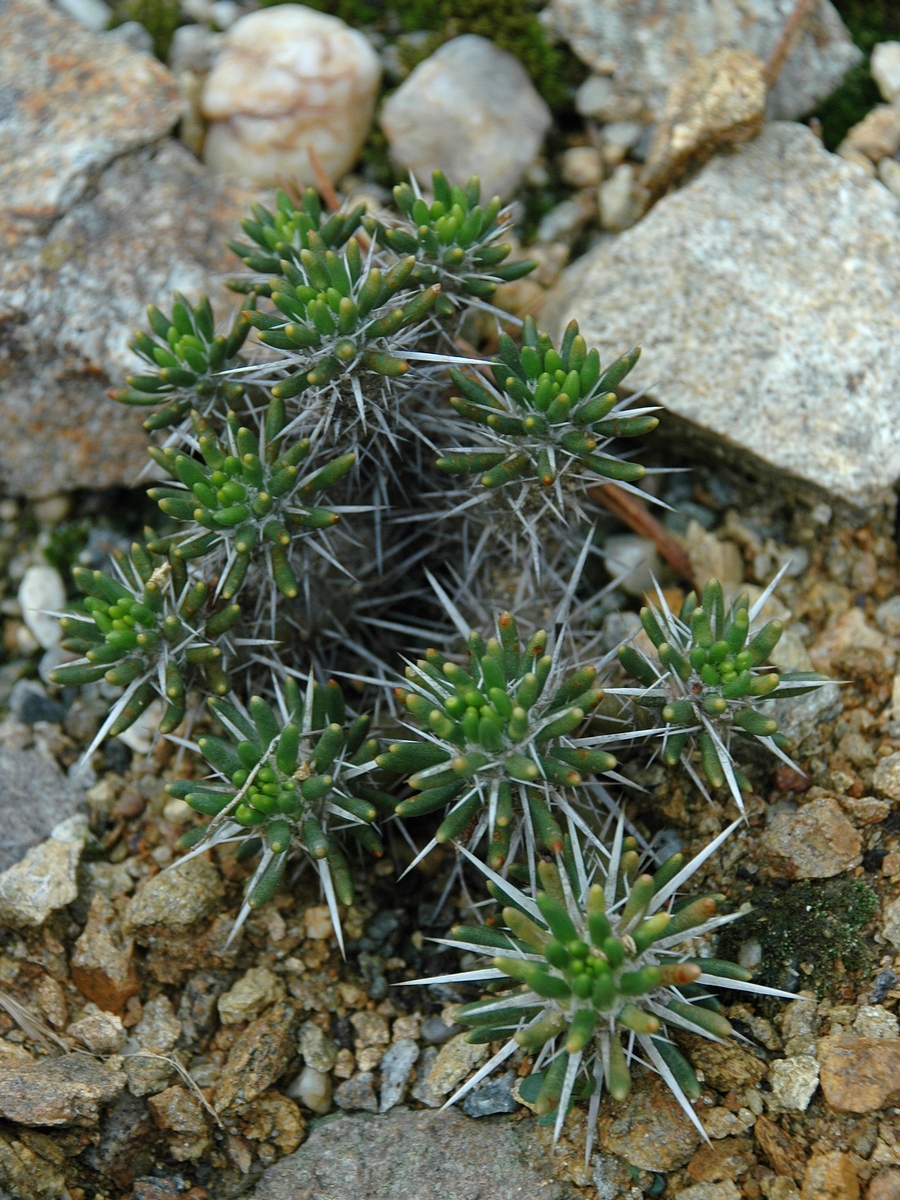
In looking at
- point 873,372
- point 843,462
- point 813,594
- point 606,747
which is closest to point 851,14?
point 873,372

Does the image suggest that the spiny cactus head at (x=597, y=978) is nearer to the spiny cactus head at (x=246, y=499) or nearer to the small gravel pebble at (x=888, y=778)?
the small gravel pebble at (x=888, y=778)

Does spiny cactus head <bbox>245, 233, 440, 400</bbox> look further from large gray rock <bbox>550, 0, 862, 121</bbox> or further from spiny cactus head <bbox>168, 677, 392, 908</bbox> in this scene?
large gray rock <bbox>550, 0, 862, 121</bbox>

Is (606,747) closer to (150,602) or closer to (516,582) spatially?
(516,582)

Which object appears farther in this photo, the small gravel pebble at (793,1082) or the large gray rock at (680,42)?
the large gray rock at (680,42)

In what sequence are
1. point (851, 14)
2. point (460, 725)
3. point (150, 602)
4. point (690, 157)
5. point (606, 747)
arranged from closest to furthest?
point (460, 725) < point (150, 602) < point (606, 747) < point (690, 157) < point (851, 14)

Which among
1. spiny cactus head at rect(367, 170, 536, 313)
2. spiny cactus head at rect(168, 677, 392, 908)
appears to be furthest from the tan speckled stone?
spiny cactus head at rect(168, 677, 392, 908)

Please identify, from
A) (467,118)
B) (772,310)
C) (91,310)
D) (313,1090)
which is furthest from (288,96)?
(313,1090)

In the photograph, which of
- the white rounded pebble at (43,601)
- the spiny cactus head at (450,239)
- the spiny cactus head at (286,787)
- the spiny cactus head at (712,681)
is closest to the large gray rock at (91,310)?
the white rounded pebble at (43,601)
